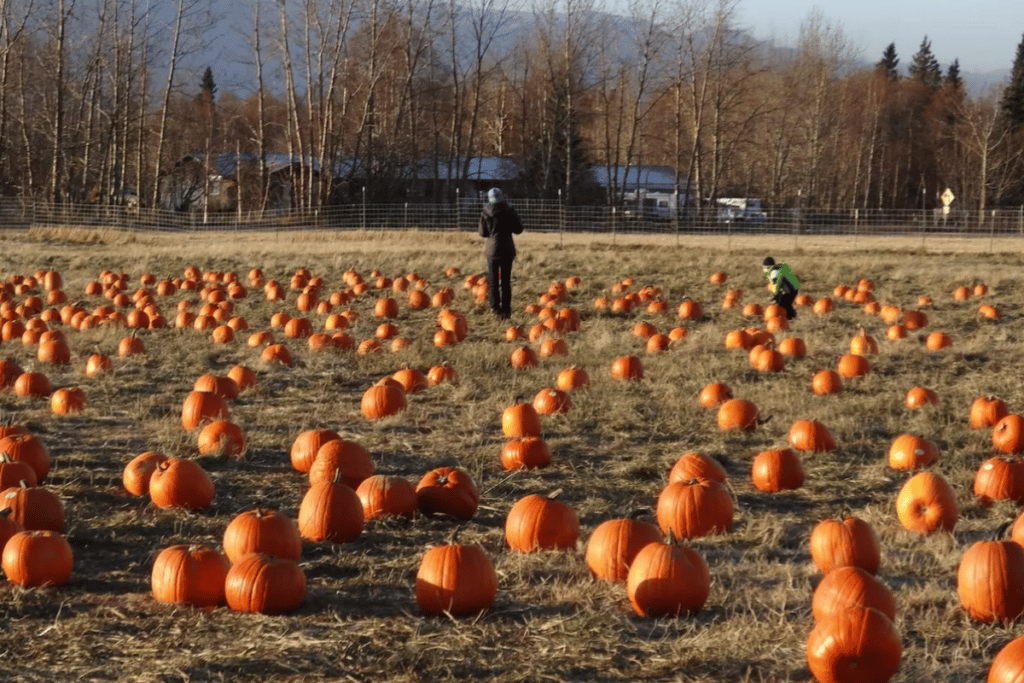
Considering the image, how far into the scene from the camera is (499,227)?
13.4m

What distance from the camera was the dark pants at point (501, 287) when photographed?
536 inches

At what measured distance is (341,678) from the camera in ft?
12.6

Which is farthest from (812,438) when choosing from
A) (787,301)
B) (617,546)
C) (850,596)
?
(787,301)

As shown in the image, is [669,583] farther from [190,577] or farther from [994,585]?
[190,577]

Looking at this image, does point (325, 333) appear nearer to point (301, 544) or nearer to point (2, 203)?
point (301, 544)

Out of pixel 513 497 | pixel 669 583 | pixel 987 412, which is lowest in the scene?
pixel 513 497

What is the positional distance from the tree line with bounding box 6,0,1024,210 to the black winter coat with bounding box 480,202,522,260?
2821 cm

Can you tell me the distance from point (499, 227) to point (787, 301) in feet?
Answer: 11.9

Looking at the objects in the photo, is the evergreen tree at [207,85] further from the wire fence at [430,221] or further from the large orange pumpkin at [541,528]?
the large orange pumpkin at [541,528]

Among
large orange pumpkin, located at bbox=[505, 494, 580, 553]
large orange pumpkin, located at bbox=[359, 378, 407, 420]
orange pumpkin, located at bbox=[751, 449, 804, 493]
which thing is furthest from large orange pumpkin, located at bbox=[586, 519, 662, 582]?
large orange pumpkin, located at bbox=[359, 378, 407, 420]

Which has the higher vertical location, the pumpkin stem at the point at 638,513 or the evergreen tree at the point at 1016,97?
the evergreen tree at the point at 1016,97

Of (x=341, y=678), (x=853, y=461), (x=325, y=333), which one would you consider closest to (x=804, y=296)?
(x=325, y=333)

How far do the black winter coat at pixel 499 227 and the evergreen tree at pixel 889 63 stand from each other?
69.1 m

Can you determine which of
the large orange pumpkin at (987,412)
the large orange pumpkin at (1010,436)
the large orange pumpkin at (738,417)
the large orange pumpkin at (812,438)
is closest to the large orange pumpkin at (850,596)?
the large orange pumpkin at (812,438)
